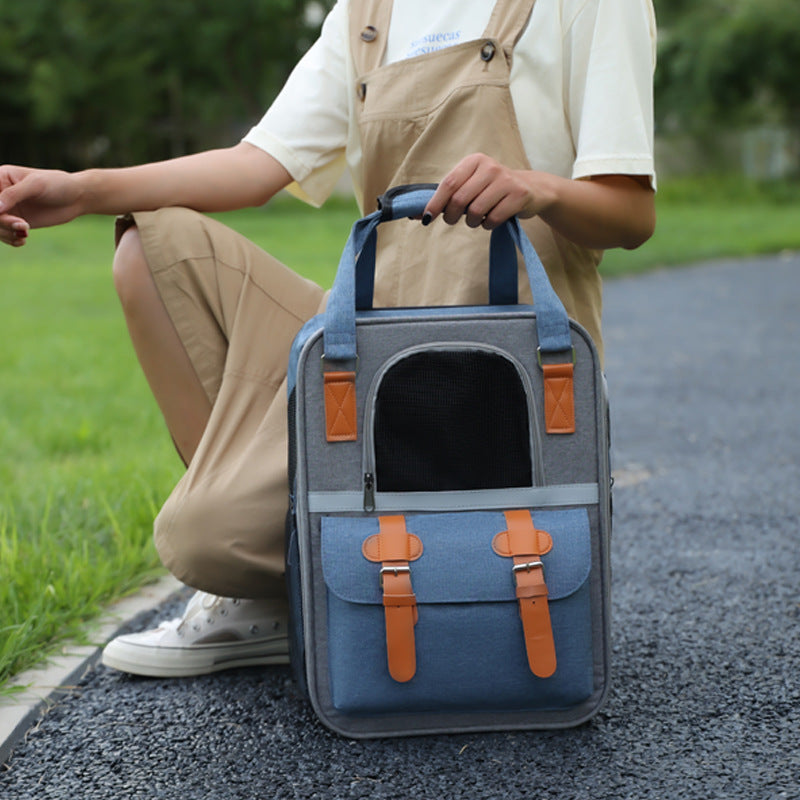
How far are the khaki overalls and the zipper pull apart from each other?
0.21 m

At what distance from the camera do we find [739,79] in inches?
943

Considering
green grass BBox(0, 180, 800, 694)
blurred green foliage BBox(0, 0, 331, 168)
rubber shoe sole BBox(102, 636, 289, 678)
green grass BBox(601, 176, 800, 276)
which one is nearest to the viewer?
rubber shoe sole BBox(102, 636, 289, 678)

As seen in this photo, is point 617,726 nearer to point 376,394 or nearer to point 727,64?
point 376,394

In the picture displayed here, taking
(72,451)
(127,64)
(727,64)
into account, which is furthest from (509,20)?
(127,64)

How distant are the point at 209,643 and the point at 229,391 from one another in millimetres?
453

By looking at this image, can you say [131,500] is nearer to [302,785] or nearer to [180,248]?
[180,248]

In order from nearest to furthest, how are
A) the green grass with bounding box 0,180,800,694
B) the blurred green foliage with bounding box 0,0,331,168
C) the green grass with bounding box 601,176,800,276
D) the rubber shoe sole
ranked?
1. the rubber shoe sole
2. the green grass with bounding box 0,180,800,694
3. the green grass with bounding box 601,176,800,276
4. the blurred green foliage with bounding box 0,0,331,168

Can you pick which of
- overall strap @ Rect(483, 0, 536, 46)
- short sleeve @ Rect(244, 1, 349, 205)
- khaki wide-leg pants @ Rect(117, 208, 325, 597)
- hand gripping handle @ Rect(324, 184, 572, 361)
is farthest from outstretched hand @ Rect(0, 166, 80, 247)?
overall strap @ Rect(483, 0, 536, 46)

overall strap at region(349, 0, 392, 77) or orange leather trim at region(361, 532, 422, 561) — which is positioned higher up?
overall strap at region(349, 0, 392, 77)

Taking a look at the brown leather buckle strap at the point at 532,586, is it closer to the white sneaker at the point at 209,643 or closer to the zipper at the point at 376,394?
the zipper at the point at 376,394

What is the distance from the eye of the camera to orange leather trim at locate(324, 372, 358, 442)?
1.61 meters

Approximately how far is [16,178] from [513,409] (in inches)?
35.5

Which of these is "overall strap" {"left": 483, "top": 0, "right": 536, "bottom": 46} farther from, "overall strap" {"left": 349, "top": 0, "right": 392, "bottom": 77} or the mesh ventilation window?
the mesh ventilation window

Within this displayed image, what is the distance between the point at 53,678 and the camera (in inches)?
77.7
